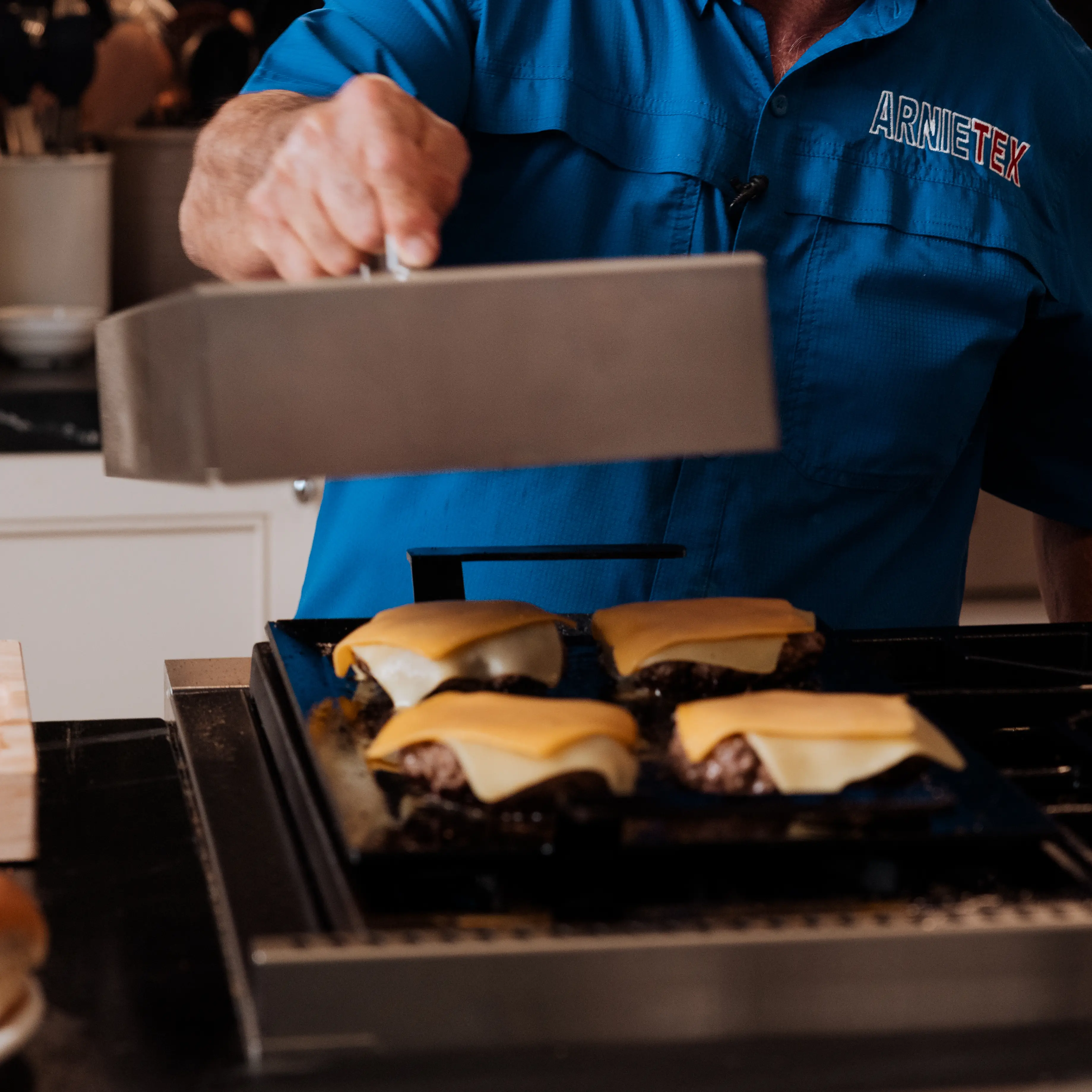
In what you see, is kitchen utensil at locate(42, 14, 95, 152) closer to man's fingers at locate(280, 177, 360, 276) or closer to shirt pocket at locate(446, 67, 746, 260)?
shirt pocket at locate(446, 67, 746, 260)

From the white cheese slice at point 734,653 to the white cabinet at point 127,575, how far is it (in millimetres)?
966

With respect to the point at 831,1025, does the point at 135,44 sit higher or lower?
higher

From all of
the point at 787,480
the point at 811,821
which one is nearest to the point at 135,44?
the point at 787,480

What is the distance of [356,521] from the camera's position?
42.4 inches

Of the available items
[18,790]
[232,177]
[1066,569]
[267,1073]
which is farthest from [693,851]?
[1066,569]

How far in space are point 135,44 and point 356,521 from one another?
1239 mm

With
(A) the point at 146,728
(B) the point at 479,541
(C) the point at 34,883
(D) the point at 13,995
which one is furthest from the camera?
(B) the point at 479,541

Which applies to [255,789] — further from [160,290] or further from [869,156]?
[160,290]

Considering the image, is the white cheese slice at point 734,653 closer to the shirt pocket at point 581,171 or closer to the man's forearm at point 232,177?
the man's forearm at point 232,177

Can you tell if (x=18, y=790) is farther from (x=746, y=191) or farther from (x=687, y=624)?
(x=746, y=191)

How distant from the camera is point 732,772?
0.58 meters

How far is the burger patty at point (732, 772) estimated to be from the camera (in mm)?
575

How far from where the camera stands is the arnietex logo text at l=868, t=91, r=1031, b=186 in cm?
106

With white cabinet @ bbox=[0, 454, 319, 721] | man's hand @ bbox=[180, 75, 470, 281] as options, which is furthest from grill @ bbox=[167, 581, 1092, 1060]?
white cabinet @ bbox=[0, 454, 319, 721]
